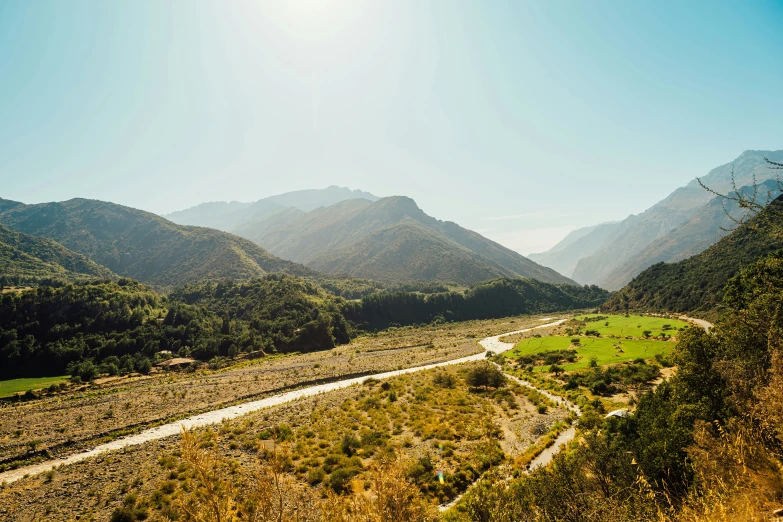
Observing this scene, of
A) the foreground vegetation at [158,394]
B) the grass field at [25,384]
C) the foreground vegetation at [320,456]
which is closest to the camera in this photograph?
the foreground vegetation at [320,456]

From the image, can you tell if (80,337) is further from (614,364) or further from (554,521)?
(614,364)

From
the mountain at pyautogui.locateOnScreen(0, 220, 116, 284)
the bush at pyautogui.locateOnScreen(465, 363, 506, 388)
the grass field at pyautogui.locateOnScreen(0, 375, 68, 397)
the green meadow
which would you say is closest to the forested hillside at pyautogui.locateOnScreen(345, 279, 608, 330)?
the green meadow

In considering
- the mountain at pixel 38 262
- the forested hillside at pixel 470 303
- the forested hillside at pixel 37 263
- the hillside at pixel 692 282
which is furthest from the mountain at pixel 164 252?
the hillside at pixel 692 282

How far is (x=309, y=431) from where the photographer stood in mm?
25609

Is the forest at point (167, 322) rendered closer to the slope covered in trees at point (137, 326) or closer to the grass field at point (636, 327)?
the slope covered in trees at point (137, 326)

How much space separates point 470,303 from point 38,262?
550 ft

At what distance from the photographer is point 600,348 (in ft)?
161

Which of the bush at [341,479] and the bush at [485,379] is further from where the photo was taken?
the bush at [485,379]

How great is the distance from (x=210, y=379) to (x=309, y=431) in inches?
1389

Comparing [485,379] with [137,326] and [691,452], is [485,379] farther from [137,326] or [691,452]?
[137,326]

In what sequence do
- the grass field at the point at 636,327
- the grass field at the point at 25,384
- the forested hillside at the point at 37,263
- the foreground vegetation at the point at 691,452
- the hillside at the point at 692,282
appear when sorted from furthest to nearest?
the forested hillside at the point at 37,263
the hillside at the point at 692,282
the grass field at the point at 636,327
the grass field at the point at 25,384
the foreground vegetation at the point at 691,452

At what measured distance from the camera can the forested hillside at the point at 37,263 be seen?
109188mm

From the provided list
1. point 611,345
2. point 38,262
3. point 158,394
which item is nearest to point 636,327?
point 611,345

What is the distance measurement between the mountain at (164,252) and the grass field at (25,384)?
96.3 meters
